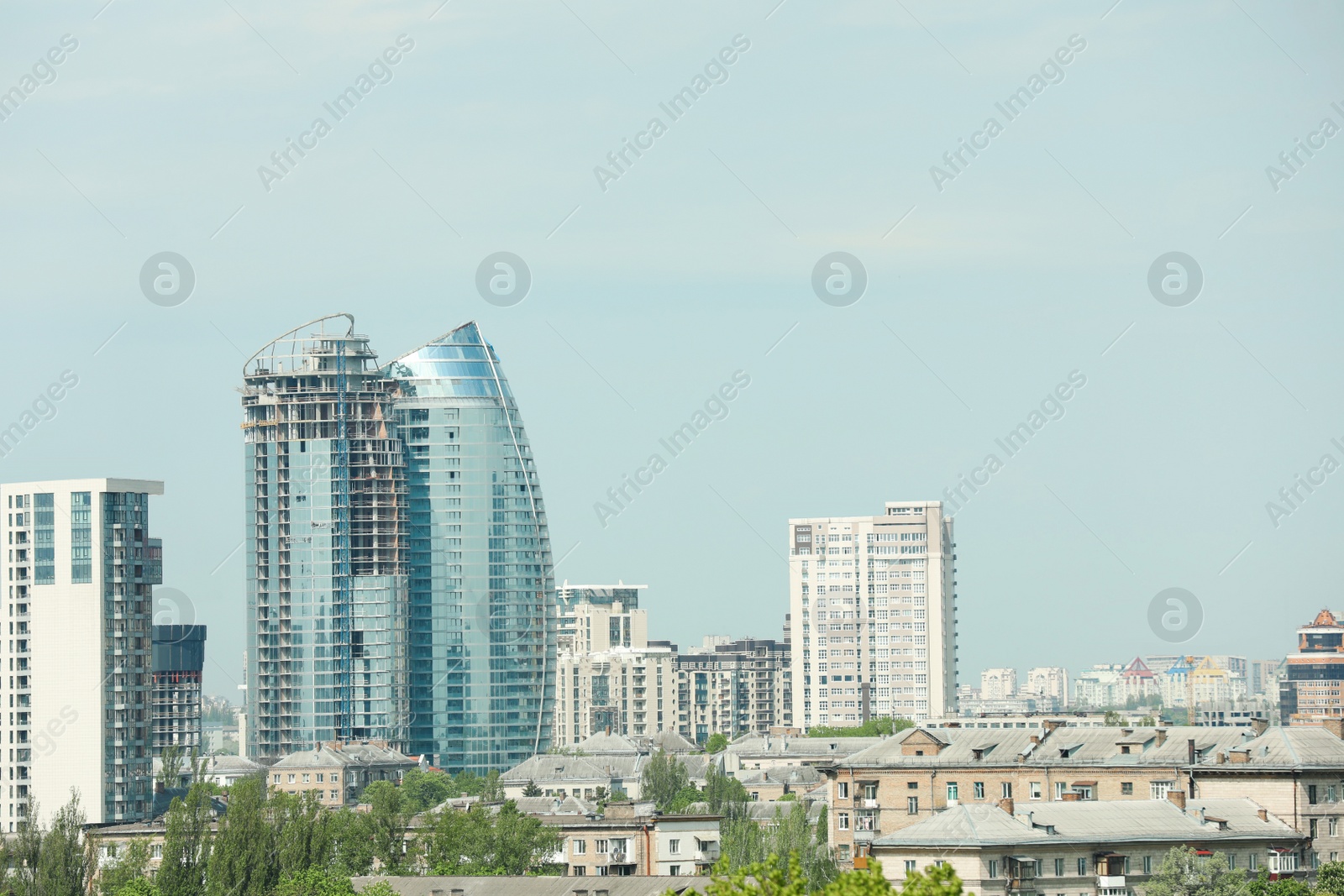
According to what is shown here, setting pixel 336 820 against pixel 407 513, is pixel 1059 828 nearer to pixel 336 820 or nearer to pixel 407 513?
pixel 336 820

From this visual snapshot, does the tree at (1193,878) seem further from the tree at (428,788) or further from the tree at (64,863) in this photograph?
the tree at (428,788)

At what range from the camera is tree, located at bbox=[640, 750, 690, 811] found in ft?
440

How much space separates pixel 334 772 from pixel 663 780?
2875 centimetres

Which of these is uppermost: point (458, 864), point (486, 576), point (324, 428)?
point (324, 428)

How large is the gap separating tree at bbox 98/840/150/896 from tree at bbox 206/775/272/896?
284 centimetres

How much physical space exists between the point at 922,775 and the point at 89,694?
6121 centimetres

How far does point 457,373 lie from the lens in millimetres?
177250

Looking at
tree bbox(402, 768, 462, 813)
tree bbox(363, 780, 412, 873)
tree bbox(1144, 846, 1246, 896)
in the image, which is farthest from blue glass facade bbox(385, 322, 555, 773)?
tree bbox(1144, 846, 1246, 896)

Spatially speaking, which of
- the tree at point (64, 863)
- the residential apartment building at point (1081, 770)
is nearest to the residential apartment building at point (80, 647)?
the tree at point (64, 863)

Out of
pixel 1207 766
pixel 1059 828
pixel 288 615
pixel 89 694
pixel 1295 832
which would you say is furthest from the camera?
pixel 288 615

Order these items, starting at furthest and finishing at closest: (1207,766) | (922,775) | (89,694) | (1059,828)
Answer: (89,694) < (922,775) < (1207,766) < (1059,828)

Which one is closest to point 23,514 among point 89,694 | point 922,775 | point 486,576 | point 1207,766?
point 89,694

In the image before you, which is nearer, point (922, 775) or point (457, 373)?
point (922, 775)

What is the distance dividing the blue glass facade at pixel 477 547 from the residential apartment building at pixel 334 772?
15325mm
